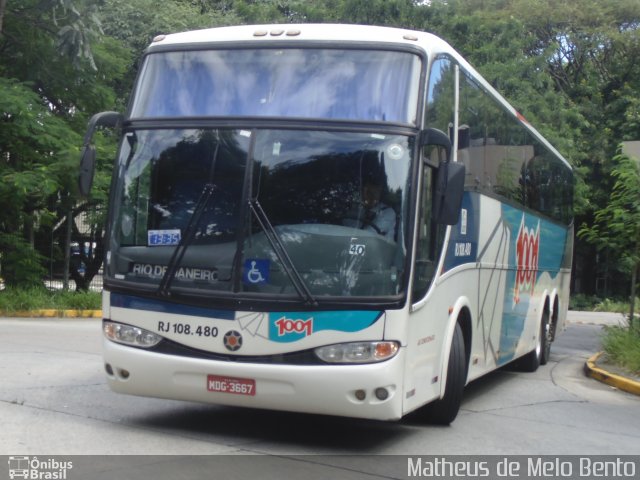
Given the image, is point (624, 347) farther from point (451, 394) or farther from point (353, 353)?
point (353, 353)

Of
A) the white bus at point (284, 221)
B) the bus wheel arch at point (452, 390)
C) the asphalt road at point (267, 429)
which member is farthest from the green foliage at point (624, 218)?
the white bus at point (284, 221)

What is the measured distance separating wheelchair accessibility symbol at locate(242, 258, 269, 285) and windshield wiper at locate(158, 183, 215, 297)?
56cm

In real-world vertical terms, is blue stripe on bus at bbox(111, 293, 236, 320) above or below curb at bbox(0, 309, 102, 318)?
above

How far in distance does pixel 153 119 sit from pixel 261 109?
40.2 inches

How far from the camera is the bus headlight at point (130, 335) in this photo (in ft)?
25.9

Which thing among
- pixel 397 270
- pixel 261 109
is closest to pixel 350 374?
pixel 397 270

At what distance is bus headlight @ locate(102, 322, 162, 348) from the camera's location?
7.89m

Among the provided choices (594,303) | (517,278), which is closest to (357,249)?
(517,278)

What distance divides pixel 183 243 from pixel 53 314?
48.4 feet

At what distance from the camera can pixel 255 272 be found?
7.61 m

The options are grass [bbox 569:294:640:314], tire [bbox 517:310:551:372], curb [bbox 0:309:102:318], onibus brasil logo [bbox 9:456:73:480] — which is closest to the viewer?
onibus brasil logo [bbox 9:456:73:480]

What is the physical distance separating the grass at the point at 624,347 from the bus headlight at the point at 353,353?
7.54 m

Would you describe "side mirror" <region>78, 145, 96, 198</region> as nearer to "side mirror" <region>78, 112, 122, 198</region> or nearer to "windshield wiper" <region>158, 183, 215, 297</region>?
"side mirror" <region>78, 112, 122, 198</region>

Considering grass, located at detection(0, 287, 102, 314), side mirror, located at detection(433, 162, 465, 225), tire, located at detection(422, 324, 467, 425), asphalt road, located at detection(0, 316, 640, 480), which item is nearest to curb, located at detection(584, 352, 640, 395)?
asphalt road, located at detection(0, 316, 640, 480)
